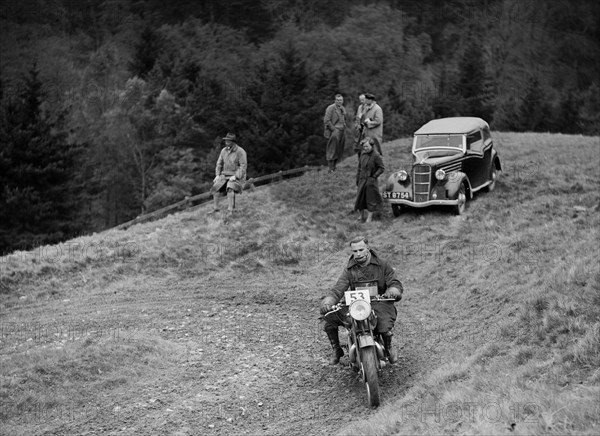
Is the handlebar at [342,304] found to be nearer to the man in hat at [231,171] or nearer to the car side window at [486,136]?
the man in hat at [231,171]

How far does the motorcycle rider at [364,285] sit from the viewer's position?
30.0 feet

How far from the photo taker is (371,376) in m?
8.25

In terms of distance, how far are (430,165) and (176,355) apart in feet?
29.9

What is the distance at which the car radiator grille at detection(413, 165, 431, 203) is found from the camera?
1709cm

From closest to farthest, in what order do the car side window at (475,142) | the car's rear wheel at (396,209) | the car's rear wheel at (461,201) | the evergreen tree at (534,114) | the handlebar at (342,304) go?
1. the handlebar at (342,304)
2. the car's rear wheel at (461,201)
3. the car's rear wheel at (396,209)
4. the car side window at (475,142)
5. the evergreen tree at (534,114)

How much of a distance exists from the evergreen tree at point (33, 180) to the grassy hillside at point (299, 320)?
18153 millimetres

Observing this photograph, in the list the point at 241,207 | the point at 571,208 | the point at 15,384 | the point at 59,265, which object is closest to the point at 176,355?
the point at 15,384

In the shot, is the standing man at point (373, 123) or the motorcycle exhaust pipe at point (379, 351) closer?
the motorcycle exhaust pipe at point (379, 351)

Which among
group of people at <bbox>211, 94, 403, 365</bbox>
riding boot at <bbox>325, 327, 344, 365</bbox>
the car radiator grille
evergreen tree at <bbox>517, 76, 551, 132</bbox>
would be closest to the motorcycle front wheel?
group of people at <bbox>211, 94, 403, 365</bbox>

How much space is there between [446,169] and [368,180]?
6.89 ft

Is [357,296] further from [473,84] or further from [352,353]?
[473,84]

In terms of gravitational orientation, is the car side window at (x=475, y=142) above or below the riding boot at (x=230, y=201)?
above

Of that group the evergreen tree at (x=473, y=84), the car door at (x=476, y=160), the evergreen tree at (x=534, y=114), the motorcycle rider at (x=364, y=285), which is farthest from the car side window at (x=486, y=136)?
the evergreen tree at (x=534, y=114)

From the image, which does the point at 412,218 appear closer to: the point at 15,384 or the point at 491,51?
the point at 15,384
